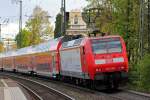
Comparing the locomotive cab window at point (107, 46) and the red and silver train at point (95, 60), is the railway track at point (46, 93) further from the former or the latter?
the locomotive cab window at point (107, 46)

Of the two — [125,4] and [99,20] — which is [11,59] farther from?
[125,4]

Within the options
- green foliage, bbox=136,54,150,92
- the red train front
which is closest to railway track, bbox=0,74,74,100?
the red train front

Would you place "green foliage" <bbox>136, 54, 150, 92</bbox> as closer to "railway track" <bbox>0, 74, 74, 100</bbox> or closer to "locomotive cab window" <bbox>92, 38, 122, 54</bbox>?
"locomotive cab window" <bbox>92, 38, 122, 54</bbox>

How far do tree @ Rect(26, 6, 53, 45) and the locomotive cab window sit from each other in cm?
6266

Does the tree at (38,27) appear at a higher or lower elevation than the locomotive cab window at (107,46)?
higher

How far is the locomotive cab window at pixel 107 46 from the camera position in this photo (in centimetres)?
2780

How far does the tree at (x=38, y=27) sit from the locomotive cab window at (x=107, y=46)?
6266cm

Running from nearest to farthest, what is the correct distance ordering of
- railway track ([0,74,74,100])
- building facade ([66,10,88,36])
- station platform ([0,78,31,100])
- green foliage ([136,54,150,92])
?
station platform ([0,78,31,100]) → railway track ([0,74,74,100]) → green foliage ([136,54,150,92]) → building facade ([66,10,88,36])

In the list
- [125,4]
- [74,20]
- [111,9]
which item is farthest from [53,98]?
[74,20]

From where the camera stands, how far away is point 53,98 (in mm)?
25312

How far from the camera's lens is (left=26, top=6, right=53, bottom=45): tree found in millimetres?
91250

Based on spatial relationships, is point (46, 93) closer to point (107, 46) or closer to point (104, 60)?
point (104, 60)

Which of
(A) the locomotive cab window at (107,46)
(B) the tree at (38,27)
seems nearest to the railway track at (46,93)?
(A) the locomotive cab window at (107,46)

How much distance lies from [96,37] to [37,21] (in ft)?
212
